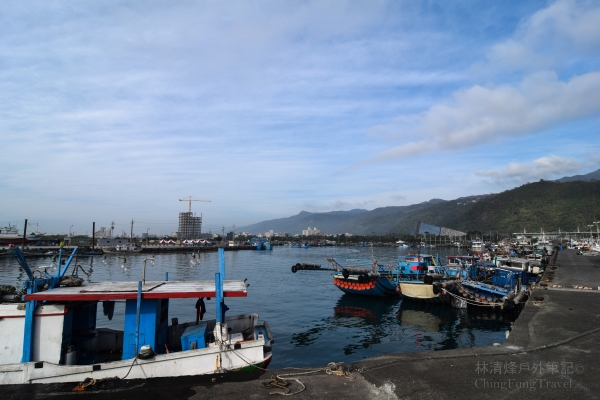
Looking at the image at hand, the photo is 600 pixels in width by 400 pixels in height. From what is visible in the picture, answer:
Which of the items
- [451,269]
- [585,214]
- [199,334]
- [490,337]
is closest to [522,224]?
[585,214]

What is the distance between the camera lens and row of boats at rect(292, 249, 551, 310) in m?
24.3

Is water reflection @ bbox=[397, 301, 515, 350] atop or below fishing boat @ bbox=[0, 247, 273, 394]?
below

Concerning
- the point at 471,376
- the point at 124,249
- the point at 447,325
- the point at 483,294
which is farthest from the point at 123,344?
the point at 124,249

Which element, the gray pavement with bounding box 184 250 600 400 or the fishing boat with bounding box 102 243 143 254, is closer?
the gray pavement with bounding box 184 250 600 400

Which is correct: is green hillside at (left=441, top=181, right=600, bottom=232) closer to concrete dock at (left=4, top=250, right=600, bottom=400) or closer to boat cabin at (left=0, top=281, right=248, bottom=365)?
concrete dock at (left=4, top=250, right=600, bottom=400)

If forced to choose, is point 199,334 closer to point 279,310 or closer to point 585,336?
point 585,336

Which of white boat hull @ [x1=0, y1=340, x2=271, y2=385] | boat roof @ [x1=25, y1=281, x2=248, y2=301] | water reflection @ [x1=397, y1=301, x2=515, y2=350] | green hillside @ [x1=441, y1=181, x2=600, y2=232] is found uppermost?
green hillside @ [x1=441, y1=181, x2=600, y2=232]

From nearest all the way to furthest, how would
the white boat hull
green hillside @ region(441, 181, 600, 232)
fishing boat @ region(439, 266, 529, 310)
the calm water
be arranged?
the white boat hull < the calm water < fishing boat @ region(439, 266, 529, 310) < green hillside @ region(441, 181, 600, 232)

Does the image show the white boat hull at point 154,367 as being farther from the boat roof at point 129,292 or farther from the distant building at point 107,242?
the distant building at point 107,242

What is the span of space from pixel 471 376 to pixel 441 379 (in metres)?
0.76

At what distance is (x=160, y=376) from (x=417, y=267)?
1013 inches

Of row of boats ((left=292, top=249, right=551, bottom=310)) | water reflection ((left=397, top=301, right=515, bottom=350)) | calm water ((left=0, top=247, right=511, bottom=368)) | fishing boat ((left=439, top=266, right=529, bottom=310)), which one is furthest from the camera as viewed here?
row of boats ((left=292, top=249, right=551, bottom=310))

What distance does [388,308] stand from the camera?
87.5ft

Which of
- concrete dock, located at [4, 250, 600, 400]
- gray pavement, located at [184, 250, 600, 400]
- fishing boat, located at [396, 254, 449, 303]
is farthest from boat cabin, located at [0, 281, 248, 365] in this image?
fishing boat, located at [396, 254, 449, 303]
